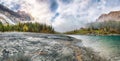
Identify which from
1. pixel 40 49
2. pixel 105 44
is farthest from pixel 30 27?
pixel 105 44

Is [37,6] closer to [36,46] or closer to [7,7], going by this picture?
[7,7]

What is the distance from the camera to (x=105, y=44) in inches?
482

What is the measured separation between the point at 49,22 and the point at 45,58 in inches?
90.1

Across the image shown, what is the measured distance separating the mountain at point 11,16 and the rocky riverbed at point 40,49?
2.55 feet

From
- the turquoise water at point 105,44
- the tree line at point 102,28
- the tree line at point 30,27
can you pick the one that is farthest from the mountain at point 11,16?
the turquoise water at point 105,44

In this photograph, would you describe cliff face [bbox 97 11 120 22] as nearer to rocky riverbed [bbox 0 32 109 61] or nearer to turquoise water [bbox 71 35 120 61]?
turquoise water [bbox 71 35 120 61]

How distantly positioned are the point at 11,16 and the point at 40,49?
2270mm

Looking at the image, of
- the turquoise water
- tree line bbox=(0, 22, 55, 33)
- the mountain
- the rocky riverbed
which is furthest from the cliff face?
the mountain

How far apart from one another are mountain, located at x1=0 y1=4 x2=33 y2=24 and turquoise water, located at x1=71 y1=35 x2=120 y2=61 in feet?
7.58

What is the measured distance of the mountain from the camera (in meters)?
12.3

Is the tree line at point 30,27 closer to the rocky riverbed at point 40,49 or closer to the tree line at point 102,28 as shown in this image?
the rocky riverbed at point 40,49

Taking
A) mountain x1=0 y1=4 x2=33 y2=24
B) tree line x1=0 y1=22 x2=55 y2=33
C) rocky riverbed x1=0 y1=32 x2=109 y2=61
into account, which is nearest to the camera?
rocky riverbed x1=0 y1=32 x2=109 y2=61

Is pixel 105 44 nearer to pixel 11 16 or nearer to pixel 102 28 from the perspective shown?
pixel 102 28

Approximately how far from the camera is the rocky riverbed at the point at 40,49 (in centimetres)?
1077
